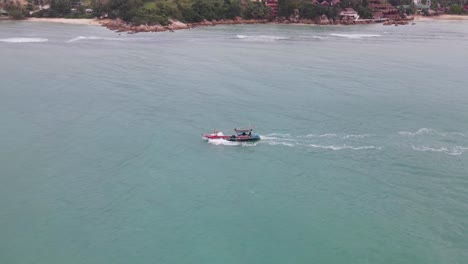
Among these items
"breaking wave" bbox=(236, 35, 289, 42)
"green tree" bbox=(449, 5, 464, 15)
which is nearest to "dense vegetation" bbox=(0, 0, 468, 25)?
"breaking wave" bbox=(236, 35, 289, 42)

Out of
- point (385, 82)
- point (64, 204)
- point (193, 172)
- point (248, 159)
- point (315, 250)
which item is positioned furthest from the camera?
point (385, 82)

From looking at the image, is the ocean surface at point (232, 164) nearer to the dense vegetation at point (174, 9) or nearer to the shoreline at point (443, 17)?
the dense vegetation at point (174, 9)

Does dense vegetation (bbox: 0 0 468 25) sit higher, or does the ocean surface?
dense vegetation (bbox: 0 0 468 25)

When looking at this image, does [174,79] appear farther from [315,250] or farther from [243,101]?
[315,250]

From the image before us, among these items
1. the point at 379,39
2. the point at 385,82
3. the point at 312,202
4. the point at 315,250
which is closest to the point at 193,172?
the point at 312,202

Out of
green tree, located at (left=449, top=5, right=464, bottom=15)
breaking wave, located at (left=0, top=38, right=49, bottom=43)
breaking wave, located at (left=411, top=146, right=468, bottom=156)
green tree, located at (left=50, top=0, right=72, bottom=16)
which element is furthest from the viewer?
green tree, located at (left=449, top=5, right=464, bottom=15)

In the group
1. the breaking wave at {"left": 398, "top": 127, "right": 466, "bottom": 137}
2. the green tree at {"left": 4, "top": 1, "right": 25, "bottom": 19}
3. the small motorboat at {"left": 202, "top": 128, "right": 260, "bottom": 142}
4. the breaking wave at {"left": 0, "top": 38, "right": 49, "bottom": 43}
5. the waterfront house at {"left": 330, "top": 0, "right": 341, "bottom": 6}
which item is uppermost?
the green tree at {"left": 4, "top": 1, "right": 25, "bottom": 19}

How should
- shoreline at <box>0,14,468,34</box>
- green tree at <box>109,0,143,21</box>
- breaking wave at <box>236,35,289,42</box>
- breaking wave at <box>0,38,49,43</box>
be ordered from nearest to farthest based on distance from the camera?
breaking wave at <box>0,38,49,43</box>
breaking wave at <box>236,35,289,42</box>
shoreline at <box>0,14,468,34</box>
green tree at <box>109,0,143,21</box>

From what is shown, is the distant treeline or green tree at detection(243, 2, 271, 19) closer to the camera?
the distant treeline

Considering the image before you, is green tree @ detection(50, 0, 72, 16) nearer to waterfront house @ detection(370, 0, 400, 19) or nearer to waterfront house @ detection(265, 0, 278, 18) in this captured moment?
waterfront house @ detection(265, 0, 278, 18)
